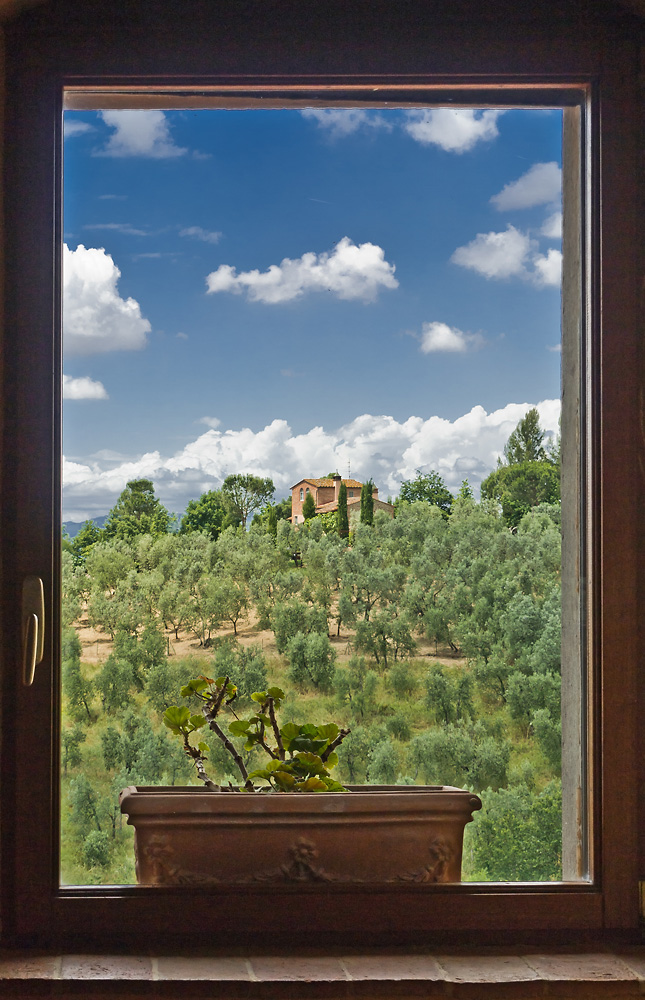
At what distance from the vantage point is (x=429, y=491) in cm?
136

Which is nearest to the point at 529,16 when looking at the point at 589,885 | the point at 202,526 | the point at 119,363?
the point at 119,363

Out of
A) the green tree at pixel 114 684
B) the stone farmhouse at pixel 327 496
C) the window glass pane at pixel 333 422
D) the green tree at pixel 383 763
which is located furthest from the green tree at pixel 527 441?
the green tree at pixel 114 684

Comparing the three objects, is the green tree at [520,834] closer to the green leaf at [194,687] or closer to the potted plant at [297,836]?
the potted plant at [297,836]

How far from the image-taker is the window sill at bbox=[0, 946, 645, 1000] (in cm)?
100

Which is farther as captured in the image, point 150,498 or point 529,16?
point 150,498

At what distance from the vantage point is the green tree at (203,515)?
133 centimetres

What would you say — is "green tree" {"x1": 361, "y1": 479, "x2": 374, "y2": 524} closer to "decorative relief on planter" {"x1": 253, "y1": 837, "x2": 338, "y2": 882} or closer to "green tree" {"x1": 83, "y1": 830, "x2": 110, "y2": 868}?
"decorative relief on planter" {"x1": 253, "y1": 837, "x2": 338, "y2": 882}

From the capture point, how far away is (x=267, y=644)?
133 cm

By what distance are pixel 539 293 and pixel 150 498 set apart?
2.44 ft

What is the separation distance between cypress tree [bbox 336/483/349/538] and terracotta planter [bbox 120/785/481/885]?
1.39ft

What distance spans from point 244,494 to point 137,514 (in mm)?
181

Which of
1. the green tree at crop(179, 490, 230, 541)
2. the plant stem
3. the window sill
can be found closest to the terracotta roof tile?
the green tree at crop(179, 490, 230, 541)

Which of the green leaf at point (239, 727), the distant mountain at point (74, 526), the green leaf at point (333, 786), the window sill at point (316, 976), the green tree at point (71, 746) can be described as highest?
the distant mountain at point (74, 526)

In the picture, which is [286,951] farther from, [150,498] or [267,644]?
[150,498]
